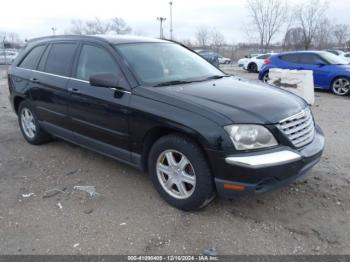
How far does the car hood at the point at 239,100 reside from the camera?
2.92 meters

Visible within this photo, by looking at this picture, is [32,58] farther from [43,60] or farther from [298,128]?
[298,128]

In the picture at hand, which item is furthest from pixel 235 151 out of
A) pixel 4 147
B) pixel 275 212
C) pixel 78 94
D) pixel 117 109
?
pixel 4 147

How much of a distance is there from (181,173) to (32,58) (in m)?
3.42

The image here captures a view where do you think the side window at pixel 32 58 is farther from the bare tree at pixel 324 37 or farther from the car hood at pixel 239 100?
the bare tree at pixel 324 37

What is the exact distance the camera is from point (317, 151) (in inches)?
128

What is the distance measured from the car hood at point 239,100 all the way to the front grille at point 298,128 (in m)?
0.06

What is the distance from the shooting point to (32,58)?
17.0 ft

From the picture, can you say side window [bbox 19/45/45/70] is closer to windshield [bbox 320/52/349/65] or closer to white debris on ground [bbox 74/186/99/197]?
white debris on ground [bbox 74/186/99/197]

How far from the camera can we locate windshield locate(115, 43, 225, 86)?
3.66 m

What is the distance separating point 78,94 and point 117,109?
0.76 metres

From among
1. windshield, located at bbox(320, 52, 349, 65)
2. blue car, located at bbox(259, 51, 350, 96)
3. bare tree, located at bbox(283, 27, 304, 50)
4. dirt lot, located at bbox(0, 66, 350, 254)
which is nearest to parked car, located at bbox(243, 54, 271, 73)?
blue car, located at bbox(259, 51, 350, 96)

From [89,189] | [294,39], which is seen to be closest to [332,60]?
[89,189]

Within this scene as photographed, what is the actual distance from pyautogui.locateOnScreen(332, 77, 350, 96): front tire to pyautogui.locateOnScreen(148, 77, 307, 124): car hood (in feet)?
26.2

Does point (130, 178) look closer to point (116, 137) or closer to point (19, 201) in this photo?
point (116, 137)
